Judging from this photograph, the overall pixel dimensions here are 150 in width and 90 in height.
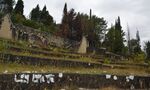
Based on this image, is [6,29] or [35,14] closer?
[6,29]

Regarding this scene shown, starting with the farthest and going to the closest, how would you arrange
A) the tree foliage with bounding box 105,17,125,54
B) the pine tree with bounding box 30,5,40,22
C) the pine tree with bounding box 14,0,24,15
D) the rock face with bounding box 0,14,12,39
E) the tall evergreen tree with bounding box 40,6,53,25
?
the pine tree with bounding box 30,5,40,22 < the tall evergreen tree with bounding box 40,6,53,25 < the pine tree with bounding box 14,0,24,15 < the tree foliage with bounding box 105,17,125,54 < the rock face with bounding box 0,14,12,39

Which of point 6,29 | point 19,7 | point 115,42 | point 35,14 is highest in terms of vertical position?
point 19,7

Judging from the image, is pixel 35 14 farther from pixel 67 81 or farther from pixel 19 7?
pixel 67 81

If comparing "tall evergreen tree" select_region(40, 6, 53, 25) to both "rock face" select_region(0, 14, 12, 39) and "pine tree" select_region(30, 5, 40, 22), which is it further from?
"rock face" select_region(0, 14, 12, 39)

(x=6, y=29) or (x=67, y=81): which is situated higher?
(x=6, y=29)

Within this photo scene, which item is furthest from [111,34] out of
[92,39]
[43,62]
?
[43,62]

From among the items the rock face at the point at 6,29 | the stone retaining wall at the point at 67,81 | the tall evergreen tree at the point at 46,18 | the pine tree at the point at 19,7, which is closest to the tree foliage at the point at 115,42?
the tall evergreen tree at the point at 46,18

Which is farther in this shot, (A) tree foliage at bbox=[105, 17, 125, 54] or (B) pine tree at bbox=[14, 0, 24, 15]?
(B) pine tree at bbox=[14, 0, 24, 15]

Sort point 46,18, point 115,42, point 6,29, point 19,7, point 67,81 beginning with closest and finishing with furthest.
Answer: point 67,81, point 6,29, point 115,42, point 19,7, point 46,18

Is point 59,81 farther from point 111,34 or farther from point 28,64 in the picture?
point 111,34

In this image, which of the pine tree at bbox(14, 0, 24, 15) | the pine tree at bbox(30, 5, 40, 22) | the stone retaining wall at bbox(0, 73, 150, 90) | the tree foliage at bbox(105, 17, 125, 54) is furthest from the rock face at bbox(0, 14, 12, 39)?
the pine tree at bbox(30, 5, 40, 22)

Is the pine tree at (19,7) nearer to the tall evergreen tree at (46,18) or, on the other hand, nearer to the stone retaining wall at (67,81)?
the tall evergreen tree at (46,18)

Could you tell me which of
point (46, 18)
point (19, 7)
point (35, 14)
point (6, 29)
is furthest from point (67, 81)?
point (35, 14)

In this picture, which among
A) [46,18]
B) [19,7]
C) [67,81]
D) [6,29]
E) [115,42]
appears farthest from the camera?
[46,18]
